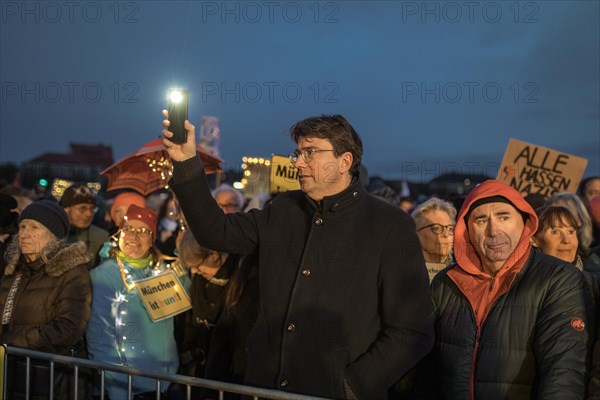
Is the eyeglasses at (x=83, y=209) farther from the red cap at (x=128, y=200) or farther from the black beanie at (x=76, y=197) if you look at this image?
the red cap at (x=128, y=200)

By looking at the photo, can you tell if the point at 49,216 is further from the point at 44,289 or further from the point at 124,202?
the point at 124,202

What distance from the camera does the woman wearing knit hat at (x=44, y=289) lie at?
185 inches

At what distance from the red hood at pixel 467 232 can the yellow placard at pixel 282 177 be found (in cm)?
359

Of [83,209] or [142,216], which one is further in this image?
[83,209]

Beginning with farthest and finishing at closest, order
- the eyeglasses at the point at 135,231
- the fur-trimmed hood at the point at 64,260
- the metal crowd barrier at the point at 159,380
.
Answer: the eyeglasses at the point at 135,231, the fur-trimmed hood at the point at 64,260, the metal crowd barrier at the point at 159,380

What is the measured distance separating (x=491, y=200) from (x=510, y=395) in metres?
0.92

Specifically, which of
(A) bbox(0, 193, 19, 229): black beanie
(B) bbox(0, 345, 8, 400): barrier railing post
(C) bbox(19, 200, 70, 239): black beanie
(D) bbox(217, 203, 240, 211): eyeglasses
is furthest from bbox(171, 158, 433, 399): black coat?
(A) bbox(0, 193, 19, 229): black beanie

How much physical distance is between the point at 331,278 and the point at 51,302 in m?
2.37

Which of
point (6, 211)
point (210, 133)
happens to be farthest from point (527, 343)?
point (210, 133)

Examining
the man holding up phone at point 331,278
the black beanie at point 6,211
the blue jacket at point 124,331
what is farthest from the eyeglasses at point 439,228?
the black beanie at point 6,211

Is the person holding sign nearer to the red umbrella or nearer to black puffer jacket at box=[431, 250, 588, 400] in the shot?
the red umbrella

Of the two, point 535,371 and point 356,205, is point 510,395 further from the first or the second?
point 356,205

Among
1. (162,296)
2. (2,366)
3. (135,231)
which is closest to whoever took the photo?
(2,366)

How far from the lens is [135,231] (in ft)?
18.0
